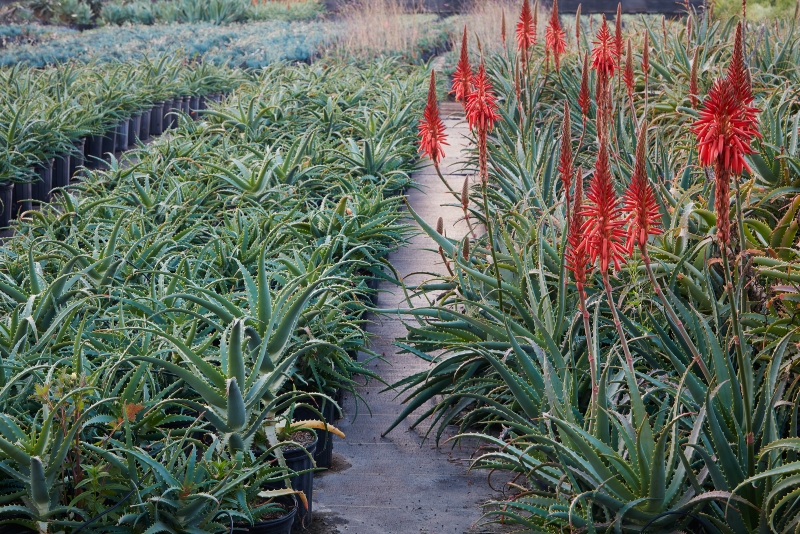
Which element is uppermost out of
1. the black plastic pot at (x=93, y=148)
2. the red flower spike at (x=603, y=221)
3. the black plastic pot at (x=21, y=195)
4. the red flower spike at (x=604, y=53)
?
the red flower spike at (x=604, y=53)

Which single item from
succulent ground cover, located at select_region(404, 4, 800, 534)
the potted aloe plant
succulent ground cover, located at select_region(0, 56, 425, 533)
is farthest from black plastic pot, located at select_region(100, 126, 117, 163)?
succulent ground cover, located at select_region(404, 4, 800, 534)

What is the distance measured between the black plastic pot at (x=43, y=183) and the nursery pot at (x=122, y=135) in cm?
161

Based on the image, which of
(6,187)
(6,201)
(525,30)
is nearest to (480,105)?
(525,30)

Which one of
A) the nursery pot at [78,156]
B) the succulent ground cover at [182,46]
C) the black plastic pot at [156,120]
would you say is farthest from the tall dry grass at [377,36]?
the nursery pot at [78,156]

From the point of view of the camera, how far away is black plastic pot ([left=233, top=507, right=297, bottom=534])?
256 cm

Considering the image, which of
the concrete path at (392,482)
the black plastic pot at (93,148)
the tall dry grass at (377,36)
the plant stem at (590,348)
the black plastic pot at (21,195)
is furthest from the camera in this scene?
the tall dry grass at (377,36)

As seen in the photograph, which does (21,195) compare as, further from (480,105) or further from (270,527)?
(270,527)

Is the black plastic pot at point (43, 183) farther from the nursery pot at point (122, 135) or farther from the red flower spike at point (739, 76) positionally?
the red flower spike at point (739, 76)

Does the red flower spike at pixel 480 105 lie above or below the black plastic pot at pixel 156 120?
above

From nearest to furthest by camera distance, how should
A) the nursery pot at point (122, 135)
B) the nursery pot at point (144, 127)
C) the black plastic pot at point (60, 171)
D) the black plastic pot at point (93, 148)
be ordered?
the black plastic pot at point (60, 171) → the black plastic pot at point (93, 148) → the nursery pot at point (122, 135) → the nursery pot at point (144, 127)

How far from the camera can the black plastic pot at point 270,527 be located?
8.39 feet

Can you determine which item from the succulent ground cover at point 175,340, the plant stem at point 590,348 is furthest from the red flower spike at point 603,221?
the succulent ground cover at point 175,340

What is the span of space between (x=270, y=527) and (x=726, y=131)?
1675 millimetres

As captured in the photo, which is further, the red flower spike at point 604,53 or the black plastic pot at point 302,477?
the red flower spike at point 604,53
